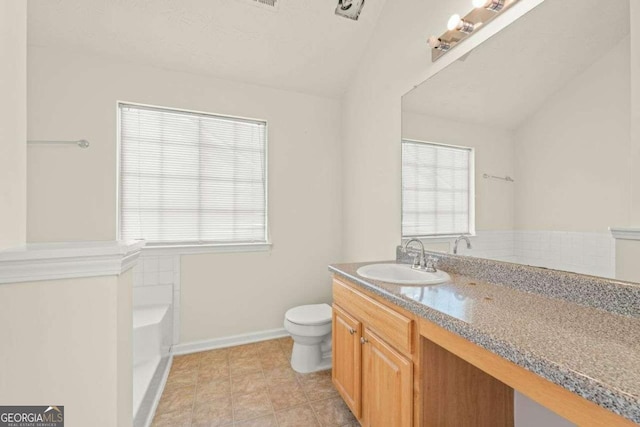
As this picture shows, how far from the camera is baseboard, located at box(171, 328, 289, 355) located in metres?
2.36

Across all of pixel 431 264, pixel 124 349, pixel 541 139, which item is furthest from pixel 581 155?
pixel 124 349

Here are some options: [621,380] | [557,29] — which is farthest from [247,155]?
[621,380]

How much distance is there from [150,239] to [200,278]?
548 millimetres

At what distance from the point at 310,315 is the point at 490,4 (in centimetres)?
224

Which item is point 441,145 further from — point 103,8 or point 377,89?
point 103,8

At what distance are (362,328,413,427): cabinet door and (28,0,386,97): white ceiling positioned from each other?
7.74 feet

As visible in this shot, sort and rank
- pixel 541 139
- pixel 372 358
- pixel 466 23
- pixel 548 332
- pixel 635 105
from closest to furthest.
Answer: pixel 548 332
pixel 635 105
pixel 541 139
pixel 372 358
pixel 466 23

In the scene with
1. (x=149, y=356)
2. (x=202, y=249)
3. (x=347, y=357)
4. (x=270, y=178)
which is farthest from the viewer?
(x=270, y=178)

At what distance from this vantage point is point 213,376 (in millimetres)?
2037

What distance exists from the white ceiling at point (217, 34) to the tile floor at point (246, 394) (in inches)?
100

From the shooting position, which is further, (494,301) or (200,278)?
(200,278)

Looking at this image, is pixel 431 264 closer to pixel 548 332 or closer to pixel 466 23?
pixel 548 332

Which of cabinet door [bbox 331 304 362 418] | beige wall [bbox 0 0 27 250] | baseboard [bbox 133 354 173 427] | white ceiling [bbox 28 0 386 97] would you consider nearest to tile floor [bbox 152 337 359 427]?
baseboard [bbox 133 354 173 427]

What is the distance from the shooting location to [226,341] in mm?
2494
